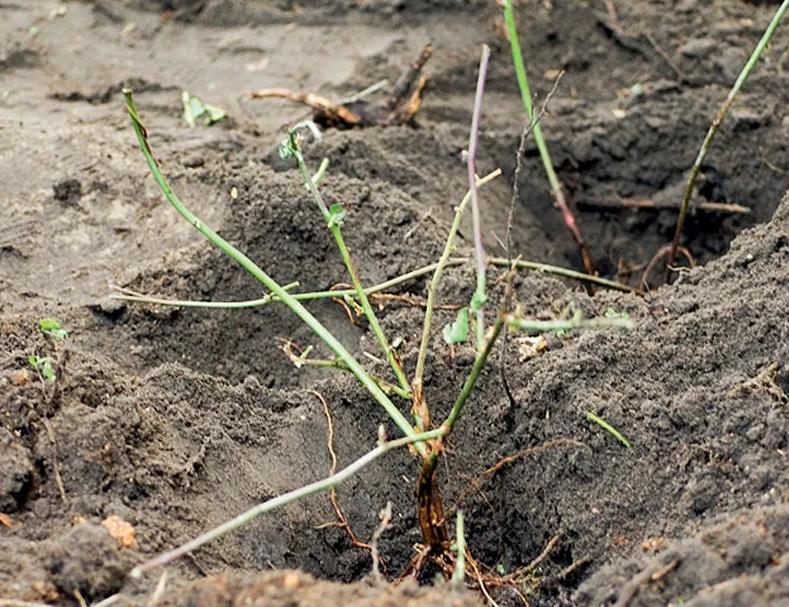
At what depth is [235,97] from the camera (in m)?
3.48

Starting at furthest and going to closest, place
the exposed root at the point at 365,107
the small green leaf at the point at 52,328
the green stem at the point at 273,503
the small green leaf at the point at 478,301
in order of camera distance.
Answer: the exposed root at the point at 365,107 → the small green leaf at the point at 52,328 → the small green leaf at the point at 478,301 → the green stem at the point at 273,503

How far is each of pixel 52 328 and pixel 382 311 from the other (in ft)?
2.60

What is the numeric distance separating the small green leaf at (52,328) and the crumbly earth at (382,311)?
0.09 feet

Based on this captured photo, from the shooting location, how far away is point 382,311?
233 centimetres

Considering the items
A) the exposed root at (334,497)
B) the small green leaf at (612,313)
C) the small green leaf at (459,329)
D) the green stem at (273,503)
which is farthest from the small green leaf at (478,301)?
the small green leaf at (612,313)

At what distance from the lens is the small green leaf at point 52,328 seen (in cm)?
198

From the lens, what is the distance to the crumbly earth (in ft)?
5.43

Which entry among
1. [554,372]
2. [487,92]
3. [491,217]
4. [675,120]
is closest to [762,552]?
[554,372]

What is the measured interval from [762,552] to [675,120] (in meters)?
2.06

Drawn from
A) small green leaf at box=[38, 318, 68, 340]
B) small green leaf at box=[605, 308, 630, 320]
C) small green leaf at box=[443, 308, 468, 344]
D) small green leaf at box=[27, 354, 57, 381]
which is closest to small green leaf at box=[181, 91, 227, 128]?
small green leaf at box=[38, 318, 68, 340]

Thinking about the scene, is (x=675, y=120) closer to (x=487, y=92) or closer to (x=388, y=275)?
(x=487, y=92)

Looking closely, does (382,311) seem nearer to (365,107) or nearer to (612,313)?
(612,313)

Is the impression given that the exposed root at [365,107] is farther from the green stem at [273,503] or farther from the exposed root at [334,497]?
the green stem at [273,503]

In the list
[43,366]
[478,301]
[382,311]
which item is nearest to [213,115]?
[382,311]
